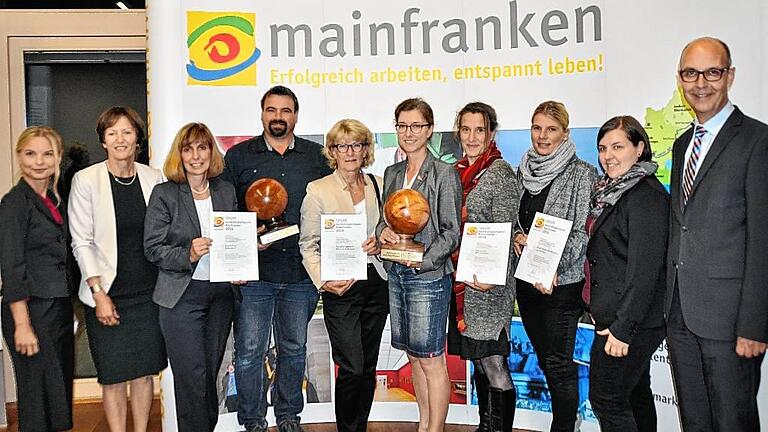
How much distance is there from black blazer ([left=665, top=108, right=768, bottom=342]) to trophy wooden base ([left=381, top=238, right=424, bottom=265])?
3.98 feet

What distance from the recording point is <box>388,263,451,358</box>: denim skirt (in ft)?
12.6

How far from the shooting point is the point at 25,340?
12.2 ft

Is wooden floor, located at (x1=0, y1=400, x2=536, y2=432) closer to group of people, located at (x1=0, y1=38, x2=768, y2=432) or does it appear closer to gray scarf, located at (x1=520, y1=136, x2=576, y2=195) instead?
group of people, located at (x1=0, y1=38, x2=768, y2=432)

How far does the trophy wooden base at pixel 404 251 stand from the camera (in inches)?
146

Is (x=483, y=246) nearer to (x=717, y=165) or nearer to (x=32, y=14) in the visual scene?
(x=717, y=165)

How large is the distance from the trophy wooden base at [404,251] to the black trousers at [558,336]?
60 cm

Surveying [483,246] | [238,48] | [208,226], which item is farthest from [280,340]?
[238,48]

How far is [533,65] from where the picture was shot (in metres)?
A: 4.28

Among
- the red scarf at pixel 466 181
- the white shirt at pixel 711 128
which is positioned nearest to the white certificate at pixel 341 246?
the red scarf at pixel 466 181

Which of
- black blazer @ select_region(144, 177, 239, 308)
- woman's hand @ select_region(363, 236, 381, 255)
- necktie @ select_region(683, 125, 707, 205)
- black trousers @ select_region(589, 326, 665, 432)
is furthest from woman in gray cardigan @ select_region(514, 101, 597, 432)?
black blazer @ select_region(144, 177, 239, 308)

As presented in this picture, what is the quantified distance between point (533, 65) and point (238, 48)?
174cm

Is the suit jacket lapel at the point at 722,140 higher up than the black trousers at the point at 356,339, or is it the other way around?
the suit jacket lapel at the point at 722,140

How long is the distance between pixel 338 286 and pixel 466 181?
0.89 metres

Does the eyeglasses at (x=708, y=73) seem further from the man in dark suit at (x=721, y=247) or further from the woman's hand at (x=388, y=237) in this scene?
the woman's hand at (x=388, y=237)
